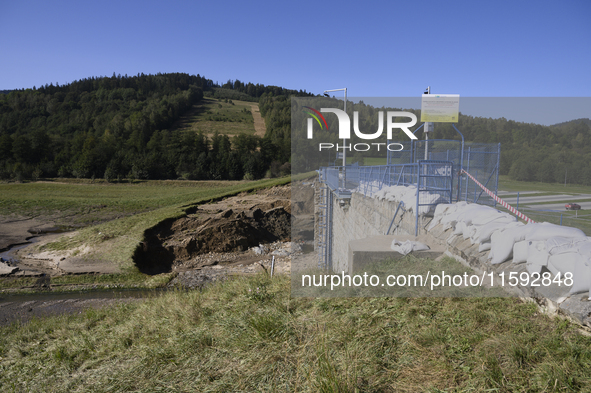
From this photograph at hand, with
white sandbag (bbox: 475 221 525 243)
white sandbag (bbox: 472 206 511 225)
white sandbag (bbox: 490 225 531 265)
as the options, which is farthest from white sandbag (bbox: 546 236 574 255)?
white sandbag (bbox: 472 206 511 225)

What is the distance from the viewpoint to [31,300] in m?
15.1

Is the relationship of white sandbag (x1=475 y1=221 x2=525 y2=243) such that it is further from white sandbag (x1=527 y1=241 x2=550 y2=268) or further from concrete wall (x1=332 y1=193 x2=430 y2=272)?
concrete wall (x1=332 y1=193 x2=430 y2=272)

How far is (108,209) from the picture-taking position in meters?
35.5

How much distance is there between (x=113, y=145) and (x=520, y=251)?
80.1m

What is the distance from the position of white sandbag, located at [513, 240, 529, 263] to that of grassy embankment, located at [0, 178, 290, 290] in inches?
681

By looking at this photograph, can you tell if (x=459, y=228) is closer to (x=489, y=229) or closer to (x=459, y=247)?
(x=459, y=247)

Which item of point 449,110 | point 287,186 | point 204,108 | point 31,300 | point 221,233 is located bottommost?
point 31,300

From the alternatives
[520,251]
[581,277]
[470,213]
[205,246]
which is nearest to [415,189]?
[470,213]

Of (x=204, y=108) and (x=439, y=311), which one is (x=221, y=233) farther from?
(x=204, y=108)

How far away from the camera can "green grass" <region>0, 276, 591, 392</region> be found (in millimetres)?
2352

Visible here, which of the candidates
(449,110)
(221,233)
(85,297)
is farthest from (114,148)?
(449,110)

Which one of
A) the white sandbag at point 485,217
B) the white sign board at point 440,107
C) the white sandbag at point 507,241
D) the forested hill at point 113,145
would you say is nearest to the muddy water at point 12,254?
the white sign board at point 440,107

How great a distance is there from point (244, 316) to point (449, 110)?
931cm

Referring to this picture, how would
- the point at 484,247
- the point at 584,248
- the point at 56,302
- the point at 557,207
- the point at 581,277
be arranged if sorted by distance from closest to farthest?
1. the point at 581,277
2. the point at 584,248
3. the point at 484,247
4. the point at 557,207
5. the point at 56,302
